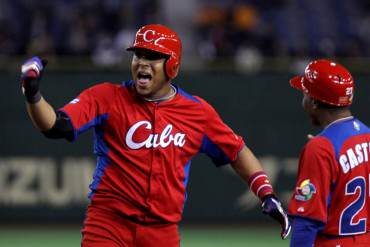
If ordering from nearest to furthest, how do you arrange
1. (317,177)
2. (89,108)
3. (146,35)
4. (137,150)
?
(317,177) < (89,108) < (137,150) < (146,35)

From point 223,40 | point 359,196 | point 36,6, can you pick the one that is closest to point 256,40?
point 223,40

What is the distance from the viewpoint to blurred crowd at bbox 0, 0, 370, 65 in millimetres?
15625

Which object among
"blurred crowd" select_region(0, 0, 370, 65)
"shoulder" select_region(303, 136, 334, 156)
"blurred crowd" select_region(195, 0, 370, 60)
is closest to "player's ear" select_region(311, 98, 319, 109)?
"shoulder" select_region(303, 136, 334, 156)

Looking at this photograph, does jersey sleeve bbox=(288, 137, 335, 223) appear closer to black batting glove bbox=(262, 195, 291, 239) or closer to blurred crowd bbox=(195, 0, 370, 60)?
black batting glove bbox=(262, 195, 291, 239)

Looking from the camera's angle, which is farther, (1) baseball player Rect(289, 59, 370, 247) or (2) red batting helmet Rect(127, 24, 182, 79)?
(2) red batting helmet Rect(127, 24, 182, 79)

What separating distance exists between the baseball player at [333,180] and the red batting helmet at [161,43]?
1.29m

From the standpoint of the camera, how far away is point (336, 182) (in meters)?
5.46

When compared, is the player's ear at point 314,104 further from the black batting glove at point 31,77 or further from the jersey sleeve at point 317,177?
the black batting glove at point 31,77

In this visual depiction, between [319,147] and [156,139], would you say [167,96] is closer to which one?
[156,139]

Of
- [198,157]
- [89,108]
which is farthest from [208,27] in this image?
[89,108]

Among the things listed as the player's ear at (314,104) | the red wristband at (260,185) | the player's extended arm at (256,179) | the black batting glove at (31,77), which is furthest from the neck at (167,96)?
the player's ear at (314,104)

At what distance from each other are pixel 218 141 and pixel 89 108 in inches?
40.1

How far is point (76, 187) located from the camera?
13516 millimetres

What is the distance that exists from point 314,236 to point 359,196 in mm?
375
